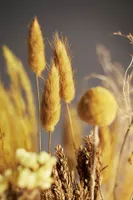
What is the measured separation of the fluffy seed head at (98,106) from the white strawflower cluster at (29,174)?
0.15 meters

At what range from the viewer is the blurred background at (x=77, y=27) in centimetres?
89

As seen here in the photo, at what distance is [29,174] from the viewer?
516mm

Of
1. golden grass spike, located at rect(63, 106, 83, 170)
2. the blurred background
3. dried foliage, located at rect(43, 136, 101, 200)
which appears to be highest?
the blurred background

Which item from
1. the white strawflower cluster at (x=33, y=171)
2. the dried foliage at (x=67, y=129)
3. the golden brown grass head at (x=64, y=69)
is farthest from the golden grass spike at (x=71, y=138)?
the white strawflower cluster at (x=33, y=171)

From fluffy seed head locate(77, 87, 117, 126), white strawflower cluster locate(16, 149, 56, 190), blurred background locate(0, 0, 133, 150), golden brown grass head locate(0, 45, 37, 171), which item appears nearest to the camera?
white strawflower cluster locate(16, 149, 56, 190)

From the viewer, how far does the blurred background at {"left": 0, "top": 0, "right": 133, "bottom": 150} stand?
0.89 m

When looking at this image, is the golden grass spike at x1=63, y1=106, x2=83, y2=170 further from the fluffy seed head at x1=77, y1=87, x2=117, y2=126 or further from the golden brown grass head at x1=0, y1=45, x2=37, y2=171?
the fluffy seed head at x1=77, y1=87, x2=117, y2=126

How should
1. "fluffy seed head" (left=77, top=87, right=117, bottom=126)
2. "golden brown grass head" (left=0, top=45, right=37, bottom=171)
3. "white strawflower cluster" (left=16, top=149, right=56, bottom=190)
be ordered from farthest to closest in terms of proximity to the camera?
"golden brown grass head" (left=0, top=45, right=37, bottom=171) → "fluffy seed head" (left=77, top=87, right=117, bottom=126) → "white strawflower cluster" (left=16, top=149, right=56, bottom=190)

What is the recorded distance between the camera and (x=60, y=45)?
2.44 feet

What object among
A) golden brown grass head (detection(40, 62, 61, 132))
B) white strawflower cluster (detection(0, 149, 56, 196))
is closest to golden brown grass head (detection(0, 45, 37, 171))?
golden brown grass head (detection(40, 62, 61, 132))

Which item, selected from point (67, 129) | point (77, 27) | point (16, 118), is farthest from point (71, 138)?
point (77, 27)

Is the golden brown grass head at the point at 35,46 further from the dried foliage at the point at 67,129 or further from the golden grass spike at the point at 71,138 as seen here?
the golden grass spike at the point at 71,138

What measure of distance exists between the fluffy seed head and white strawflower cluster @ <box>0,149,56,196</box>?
15cm

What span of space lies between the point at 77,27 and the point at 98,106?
341mm
